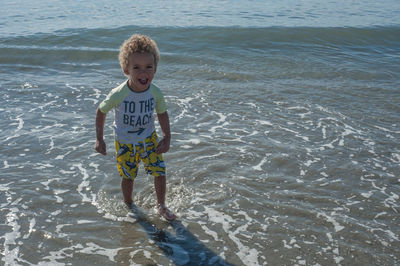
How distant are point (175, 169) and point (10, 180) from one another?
1.89 metres

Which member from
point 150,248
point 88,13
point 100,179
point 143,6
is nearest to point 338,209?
point 150,248

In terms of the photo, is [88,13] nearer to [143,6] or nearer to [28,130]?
[143,6]

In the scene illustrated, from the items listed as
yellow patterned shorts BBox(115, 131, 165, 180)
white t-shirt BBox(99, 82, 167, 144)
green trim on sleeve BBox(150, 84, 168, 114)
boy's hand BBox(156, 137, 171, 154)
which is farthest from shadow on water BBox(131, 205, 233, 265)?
green trim on sleeve BBox(150, 84, 168, 114)

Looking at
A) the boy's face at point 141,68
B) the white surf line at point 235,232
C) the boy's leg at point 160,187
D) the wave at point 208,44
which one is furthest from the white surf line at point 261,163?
the wave at point 208,44

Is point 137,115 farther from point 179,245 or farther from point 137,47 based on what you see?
point 179,245

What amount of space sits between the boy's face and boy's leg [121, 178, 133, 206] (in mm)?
1053

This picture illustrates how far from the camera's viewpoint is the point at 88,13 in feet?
63.1

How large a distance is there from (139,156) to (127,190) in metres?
0.43

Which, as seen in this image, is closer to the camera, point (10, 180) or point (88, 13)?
point (10, 180)

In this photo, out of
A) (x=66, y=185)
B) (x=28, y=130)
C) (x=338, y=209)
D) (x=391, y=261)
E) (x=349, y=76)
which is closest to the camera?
(x=391, y=261)

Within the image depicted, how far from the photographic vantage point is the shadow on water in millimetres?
3402

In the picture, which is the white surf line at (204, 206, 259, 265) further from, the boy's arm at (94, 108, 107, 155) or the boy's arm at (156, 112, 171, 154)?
the boy's arm at (94, 108, 107, 155)

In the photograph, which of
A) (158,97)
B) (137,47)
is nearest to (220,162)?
(158,97)

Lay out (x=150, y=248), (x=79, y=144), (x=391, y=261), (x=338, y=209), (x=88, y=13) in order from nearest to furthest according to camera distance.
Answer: (x=391, y=261), (x=150, y=248), (x=338, y=209), (x=79, y=144), (x=88, y=13)
